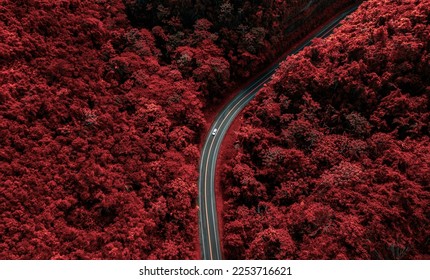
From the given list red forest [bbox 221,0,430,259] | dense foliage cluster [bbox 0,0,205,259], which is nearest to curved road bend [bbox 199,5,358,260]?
dense foliage cluster [bbox 0,0,205,259]

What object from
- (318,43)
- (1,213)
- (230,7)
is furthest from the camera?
(230,7)

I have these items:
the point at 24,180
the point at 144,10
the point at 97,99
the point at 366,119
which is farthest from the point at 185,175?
the point at 144,10

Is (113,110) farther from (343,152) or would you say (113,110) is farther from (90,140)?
(343,152)

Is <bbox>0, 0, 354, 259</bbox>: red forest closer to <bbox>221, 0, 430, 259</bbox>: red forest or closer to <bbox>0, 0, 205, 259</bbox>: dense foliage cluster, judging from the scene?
<bbox>0, 0, 205, 259</bbox>: dense foliage cluster

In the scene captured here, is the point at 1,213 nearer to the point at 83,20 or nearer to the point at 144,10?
the point at 83,20

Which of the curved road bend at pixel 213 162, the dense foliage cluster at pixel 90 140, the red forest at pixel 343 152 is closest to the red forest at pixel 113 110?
the dense foliage cluster at pixel 90 140

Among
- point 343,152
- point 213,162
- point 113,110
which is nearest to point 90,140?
point 113,110

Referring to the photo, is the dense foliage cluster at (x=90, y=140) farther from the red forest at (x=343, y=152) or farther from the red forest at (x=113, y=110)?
the red forest at (x=343, y=152)
